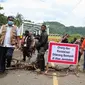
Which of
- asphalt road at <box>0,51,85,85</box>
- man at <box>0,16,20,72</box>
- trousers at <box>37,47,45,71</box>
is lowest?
asphalt road at <box>0,51,85,85</box>

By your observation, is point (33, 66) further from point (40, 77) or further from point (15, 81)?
point (15, 81)

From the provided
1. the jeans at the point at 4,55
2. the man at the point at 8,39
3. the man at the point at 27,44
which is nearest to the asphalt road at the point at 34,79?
the jeans at the point at 4,55

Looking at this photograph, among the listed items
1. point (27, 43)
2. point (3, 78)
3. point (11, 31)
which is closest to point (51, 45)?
point (11, 31)

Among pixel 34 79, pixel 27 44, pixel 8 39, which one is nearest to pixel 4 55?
pixel 8 39

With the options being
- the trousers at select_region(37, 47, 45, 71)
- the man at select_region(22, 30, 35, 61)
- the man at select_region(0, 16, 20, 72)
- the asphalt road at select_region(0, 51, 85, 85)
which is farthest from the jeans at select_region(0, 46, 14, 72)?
the man at select_region(22, 30, 35, 61)

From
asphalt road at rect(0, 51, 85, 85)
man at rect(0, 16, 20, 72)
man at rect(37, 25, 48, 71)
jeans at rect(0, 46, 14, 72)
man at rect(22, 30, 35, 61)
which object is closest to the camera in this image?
asphalt road at rect(0, 51, 85, 85)

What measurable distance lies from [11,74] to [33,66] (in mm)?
1469

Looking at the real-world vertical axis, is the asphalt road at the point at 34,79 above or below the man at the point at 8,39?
below

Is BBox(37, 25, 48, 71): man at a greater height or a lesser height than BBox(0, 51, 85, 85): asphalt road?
greater

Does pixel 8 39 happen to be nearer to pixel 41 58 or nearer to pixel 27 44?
pixel 41 58

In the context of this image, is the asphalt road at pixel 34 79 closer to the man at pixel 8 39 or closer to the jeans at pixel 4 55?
the jeans at pixel 4 55

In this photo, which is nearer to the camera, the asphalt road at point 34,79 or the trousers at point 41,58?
the asphalt road at point 34,79

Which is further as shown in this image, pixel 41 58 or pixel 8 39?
pixel 41 58

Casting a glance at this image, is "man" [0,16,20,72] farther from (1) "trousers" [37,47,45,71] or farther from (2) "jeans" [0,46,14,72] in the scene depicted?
(1) "trousers" [37,47,45,71]
